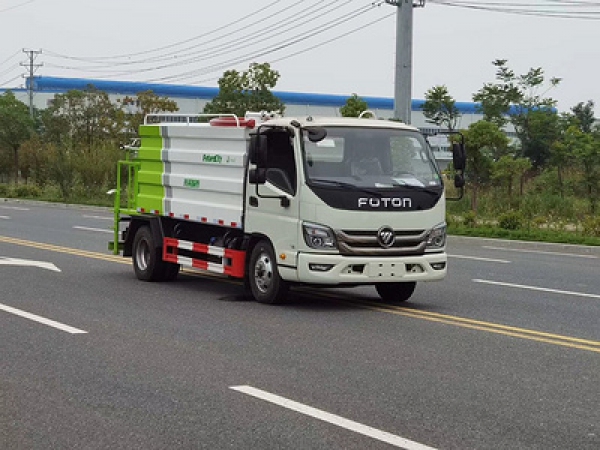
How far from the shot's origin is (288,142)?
12.8 m

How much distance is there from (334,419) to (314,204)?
5.42 m

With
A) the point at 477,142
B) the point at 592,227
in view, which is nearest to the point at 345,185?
the point at 592,227

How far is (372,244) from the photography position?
1228 cm

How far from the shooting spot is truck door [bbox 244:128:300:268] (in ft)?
40.8

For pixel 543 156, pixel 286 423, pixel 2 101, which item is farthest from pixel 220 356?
pixel 2 101

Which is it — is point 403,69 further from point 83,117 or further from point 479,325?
point 83,117

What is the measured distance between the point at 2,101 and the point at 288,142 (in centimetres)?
8003

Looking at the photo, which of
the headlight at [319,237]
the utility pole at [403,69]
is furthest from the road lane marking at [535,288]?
the utility pole at [403,69]

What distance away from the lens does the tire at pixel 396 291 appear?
13.3 meters

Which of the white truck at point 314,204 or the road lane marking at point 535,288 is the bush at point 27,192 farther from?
the white truck at point 314,204

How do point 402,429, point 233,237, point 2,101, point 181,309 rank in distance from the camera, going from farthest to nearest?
point 2,101, point 233,237, point 181,309, point 402,429

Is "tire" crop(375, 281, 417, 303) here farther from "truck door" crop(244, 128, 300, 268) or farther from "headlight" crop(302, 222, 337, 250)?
"truck door" crop(244, 128, 300, 268)

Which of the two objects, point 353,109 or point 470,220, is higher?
point 353,109

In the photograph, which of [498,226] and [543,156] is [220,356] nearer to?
→ [498,226]
